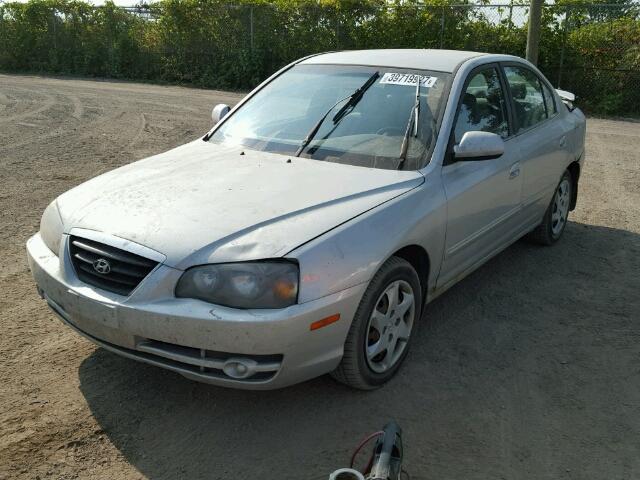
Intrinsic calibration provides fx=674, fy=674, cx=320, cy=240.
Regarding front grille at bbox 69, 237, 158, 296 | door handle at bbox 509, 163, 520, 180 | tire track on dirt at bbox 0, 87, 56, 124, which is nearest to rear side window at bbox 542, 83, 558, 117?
door handle at bbox 509, 163, 520, 180

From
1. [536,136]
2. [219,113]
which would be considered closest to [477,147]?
[536,136]

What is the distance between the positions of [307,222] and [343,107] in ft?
4.52

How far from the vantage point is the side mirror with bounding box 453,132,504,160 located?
3.96 m

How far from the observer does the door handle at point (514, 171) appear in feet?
15.4

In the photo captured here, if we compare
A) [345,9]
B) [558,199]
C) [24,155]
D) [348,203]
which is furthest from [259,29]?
[348,203]

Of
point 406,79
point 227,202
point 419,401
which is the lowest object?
point 419,401

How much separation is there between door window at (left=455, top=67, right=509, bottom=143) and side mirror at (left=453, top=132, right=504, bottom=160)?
0.18m

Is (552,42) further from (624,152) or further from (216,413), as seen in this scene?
(216,413)

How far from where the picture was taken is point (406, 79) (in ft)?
14.4

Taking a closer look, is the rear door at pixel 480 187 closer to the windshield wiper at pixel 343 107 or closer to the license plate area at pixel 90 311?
the windshield wiper at pixel 343 107

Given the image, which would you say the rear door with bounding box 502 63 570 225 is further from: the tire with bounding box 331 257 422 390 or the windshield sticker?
the tire with bounding box 331 257 422 390

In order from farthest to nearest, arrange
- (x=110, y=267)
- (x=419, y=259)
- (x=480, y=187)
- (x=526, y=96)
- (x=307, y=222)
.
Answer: (x=526, y=96), (x=480, y=187), (x=419, y=259), (x=307, y=222), (x=110, y=267)

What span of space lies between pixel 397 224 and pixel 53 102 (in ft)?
40.7

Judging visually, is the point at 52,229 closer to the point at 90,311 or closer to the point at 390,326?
the point at 90,311
